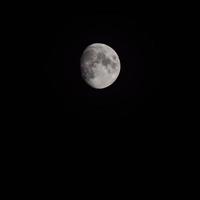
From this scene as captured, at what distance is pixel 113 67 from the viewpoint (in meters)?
5.41

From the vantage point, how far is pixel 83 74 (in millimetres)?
5457

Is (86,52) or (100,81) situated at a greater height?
(86,52)

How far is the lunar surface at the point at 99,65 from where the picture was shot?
526 centimetres

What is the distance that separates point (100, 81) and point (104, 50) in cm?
69

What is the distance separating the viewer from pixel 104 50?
544 centimetres

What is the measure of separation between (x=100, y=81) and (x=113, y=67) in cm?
41

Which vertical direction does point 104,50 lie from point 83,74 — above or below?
above

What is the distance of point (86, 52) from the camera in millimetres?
5500

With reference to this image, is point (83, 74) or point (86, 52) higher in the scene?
point (86, 52)

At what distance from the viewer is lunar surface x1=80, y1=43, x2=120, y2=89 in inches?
207

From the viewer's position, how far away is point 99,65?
525 centimetres

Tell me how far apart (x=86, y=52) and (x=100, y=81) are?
725mm

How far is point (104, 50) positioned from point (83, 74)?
2.27 feet

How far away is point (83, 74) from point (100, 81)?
0.41 metres
